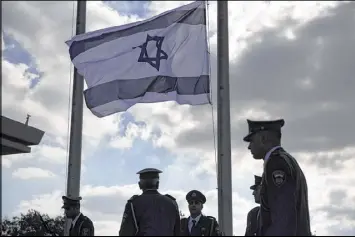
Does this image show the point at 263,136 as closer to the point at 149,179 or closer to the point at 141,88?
the point at 149,179

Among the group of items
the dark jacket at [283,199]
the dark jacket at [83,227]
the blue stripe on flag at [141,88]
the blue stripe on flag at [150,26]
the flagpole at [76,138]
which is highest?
the blue stripe on flag at [150,26]

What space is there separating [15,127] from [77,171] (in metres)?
3.09

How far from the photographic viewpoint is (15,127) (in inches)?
302

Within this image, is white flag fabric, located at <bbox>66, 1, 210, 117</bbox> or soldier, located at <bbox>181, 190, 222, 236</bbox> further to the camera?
white flag fabric, located at <bbox>66, 1, 210, 117</bbox>

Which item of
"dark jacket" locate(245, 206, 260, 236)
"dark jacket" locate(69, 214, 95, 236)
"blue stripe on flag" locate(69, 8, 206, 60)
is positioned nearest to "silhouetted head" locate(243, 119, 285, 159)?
"dark jacket" locate(245, 206, 260, 236)

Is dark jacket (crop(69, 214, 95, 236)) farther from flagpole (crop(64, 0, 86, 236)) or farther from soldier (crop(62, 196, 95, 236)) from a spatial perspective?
flagpole (crop(64, 0, 86, 236))

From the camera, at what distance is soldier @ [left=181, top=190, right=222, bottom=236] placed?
1031 centimetres

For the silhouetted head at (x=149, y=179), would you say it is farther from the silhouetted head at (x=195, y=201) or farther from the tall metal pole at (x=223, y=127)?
the silhouetted head at (x=195, y=201)

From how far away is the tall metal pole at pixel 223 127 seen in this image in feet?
27.3

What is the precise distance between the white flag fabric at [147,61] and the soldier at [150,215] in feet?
7.62

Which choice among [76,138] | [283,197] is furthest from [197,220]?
[283,197]

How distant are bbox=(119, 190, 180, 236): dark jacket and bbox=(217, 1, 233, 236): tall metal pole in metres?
0.65

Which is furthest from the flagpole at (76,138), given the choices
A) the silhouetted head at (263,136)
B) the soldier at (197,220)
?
the silhouetted head at (263,136)

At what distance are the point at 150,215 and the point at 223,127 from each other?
1.38 metres
